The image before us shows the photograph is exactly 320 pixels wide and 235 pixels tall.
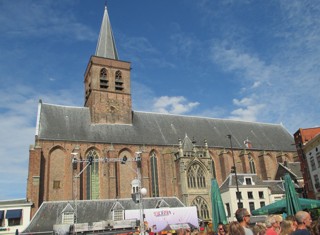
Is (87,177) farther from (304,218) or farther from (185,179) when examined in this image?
(304,218)

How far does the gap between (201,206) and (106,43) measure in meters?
25.6

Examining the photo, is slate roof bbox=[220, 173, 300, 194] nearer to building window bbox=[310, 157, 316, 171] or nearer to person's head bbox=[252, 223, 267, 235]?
building window bbox=[310, 157, 316, 171]

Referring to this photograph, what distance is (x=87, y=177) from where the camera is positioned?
3350 centimetres

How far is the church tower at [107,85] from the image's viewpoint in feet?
125

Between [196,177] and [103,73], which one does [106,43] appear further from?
[196,177]

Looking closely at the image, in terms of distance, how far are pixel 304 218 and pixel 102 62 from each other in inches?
1499

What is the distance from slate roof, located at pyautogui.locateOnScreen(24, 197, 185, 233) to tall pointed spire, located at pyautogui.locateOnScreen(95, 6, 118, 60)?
2099 cm

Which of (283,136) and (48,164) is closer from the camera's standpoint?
(48,164)

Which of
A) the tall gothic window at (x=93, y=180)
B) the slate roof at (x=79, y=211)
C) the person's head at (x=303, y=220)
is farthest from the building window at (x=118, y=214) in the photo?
the person's head at (x=303, y=220)

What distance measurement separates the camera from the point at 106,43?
42.6 meters

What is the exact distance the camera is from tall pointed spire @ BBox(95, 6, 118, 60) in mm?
41875

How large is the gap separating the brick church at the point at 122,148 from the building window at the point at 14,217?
161 cm

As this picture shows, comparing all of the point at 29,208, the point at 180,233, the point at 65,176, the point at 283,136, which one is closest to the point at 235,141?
the point at 283,136

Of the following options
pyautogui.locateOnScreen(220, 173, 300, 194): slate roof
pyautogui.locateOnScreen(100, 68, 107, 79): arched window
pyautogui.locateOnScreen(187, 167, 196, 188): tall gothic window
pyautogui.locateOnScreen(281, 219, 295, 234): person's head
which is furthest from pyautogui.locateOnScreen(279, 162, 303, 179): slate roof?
pyautogui.locateOnScreen(281, 219, 295, 234): person's head
